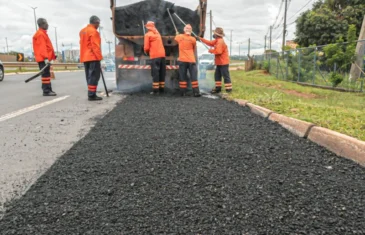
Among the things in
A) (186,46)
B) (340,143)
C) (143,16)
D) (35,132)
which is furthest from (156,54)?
(340,143)

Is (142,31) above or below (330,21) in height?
below

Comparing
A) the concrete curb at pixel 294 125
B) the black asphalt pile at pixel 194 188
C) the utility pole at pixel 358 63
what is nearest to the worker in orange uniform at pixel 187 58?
the concrete curb at pixel 294 125

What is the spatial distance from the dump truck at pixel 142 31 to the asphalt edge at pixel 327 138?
4.37 m

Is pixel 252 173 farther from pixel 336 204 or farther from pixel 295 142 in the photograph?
pixel 295 142

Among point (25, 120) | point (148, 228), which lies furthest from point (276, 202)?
point (25, 120)

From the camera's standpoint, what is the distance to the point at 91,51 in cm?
683

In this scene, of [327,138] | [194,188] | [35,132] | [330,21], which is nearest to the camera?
[194,188]

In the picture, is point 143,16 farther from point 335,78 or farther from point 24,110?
point 335,78

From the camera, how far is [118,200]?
2047 mm

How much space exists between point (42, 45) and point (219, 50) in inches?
167

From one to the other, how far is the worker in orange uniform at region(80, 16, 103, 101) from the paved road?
47 cm

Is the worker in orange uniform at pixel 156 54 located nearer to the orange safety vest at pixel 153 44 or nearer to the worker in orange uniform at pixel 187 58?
the orange safety vest at pixel 153 44

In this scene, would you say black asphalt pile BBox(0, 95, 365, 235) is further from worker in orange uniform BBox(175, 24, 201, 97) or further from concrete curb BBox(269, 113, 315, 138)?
worker in orange uniform BBox(175, 24, 201, 97)

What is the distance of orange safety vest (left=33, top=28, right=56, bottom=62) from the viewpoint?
285 inches
